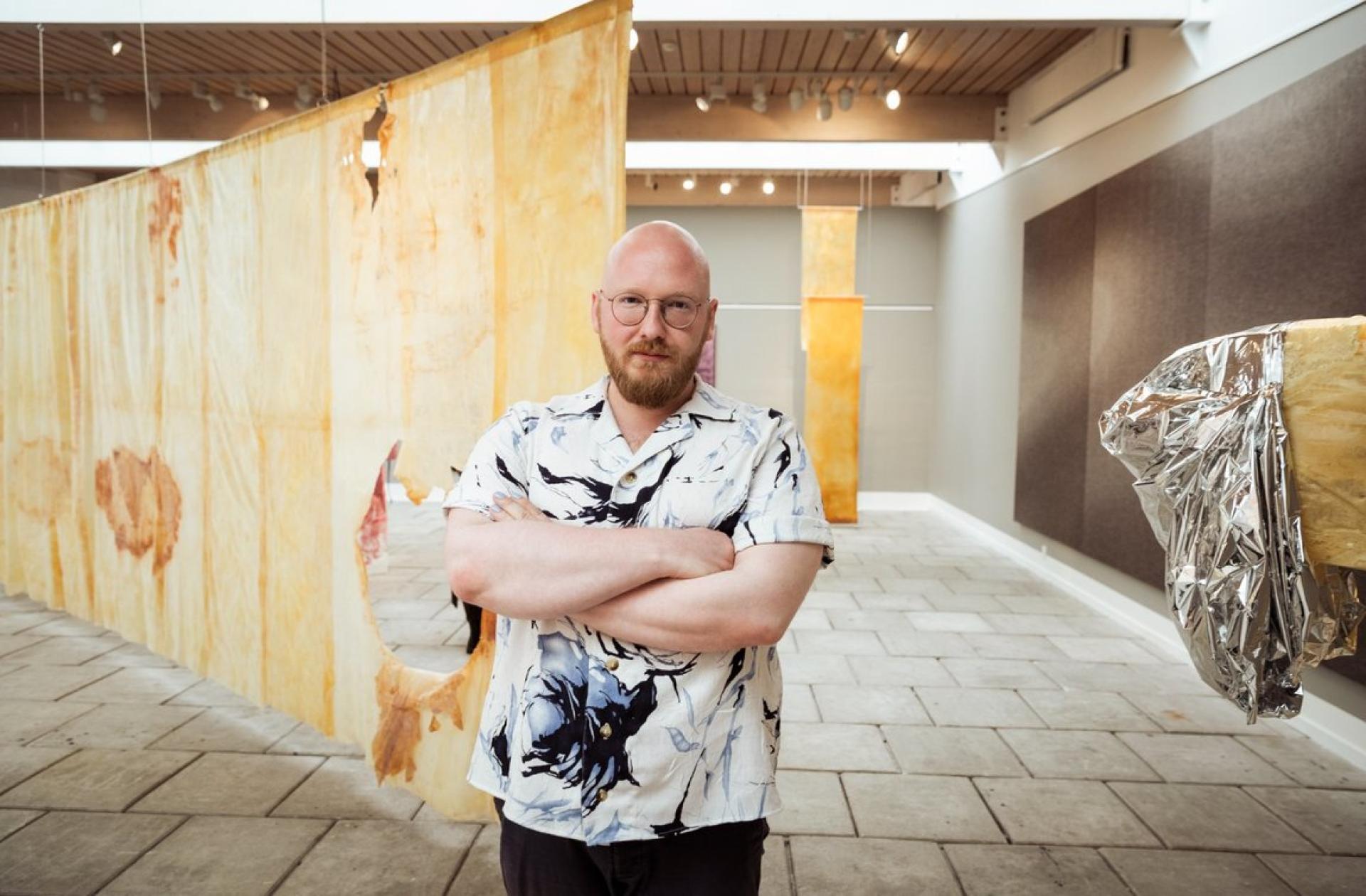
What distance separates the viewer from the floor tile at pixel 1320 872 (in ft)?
8.11

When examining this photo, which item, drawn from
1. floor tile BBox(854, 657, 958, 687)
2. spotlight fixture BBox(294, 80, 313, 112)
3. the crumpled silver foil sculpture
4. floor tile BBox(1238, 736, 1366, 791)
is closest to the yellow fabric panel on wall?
floor tile BBox(854, 657, 958, 687)

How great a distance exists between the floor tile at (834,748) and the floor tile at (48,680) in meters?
3.16

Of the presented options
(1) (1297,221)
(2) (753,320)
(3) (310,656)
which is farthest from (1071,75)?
(3) (310,656)

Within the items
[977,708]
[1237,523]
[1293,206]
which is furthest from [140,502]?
[1293,206]

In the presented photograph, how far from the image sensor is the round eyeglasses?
A: 1.33m

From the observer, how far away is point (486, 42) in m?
5.84

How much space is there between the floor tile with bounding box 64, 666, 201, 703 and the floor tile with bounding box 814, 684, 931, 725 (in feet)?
8.91

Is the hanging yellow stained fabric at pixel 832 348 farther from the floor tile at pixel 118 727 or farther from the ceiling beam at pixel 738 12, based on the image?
the floor tile at pixel 118 727

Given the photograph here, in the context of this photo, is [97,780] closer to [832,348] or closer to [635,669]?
[635,669]

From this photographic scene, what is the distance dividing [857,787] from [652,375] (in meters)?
2.28

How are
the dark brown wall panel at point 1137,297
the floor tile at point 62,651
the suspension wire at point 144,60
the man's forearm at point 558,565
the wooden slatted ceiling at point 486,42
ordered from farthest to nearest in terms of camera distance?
the wooden slatted ceiling at point 486,42
the dark brown wall panel at point 1137,297
the floor tile at point 62,651
the suspension wire at point 144,60
the man's forearm at point 558,565

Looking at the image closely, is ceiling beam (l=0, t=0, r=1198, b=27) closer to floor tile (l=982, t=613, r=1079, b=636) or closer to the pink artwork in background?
floor tile (l=982, t=613, r=1079, b=636)

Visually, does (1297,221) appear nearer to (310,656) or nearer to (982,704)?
(982,704)

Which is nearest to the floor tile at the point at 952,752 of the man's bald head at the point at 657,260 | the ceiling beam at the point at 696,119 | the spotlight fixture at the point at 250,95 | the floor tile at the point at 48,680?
the man's bald head at the point at 657,260
